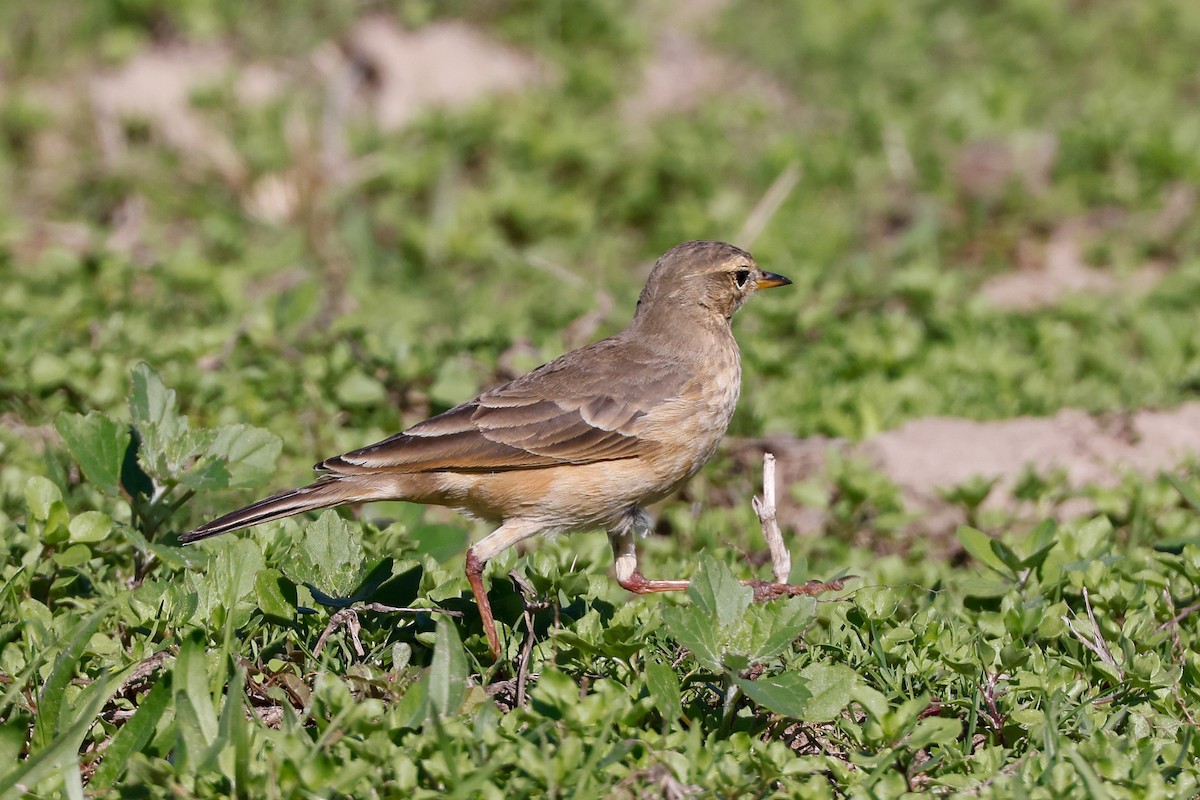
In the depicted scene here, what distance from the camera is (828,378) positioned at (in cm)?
776

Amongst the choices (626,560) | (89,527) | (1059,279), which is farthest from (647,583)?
(1059,279)

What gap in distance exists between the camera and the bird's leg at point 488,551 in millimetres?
4688

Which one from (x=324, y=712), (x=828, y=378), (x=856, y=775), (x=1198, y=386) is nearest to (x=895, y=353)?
(x=828, y=378)

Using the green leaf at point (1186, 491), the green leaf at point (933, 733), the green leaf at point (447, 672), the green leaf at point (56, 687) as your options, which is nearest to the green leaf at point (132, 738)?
the green leaf at point (56, 687)

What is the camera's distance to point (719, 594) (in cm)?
418

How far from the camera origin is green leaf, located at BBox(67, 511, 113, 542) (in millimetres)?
4863

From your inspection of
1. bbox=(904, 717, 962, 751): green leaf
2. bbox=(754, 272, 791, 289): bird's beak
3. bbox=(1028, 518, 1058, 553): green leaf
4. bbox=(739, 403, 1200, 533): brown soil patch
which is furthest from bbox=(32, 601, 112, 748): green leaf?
bbox=(739, 403, 1200, 533): brown soil patch

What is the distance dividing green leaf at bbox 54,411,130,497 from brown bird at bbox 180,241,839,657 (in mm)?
484

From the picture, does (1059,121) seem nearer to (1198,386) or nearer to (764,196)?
(764,196)

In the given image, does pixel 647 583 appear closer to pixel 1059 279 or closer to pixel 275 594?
pixel 275 594

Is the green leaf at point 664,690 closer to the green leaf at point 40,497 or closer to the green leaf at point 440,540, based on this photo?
the green leaf at point 440,540

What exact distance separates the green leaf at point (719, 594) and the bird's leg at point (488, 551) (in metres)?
0.76

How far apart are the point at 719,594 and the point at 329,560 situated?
126cm

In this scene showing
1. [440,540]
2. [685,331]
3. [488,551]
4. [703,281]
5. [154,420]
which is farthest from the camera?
[703,281]
